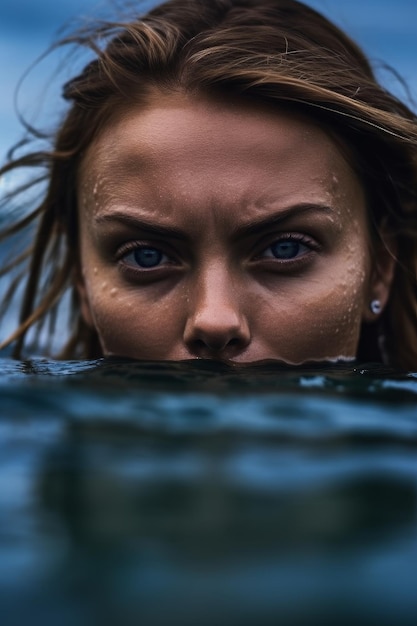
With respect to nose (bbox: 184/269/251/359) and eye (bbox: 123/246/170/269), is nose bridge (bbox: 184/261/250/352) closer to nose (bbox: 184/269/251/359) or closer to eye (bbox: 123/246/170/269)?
nose (bbox: 184/269/251/359)

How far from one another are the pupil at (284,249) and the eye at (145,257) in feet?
1.19

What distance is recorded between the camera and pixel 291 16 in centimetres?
325

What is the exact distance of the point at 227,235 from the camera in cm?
255

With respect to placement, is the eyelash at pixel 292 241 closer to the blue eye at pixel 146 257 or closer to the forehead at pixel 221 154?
the forehead at pixel 221 154

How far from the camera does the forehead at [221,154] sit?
2559 mm

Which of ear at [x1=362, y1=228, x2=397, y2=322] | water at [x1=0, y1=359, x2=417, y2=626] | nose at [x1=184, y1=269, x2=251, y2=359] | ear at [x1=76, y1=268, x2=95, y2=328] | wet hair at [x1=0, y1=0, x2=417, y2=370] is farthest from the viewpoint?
ear at [x1=76, y1=268, x2=95, y2=328]

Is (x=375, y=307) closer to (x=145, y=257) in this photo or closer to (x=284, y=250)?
(x=284, y=250)

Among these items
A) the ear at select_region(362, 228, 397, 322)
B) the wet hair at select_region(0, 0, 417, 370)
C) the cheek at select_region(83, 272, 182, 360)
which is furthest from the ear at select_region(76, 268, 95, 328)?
the ear at select_region(362, 228, 397, 322)

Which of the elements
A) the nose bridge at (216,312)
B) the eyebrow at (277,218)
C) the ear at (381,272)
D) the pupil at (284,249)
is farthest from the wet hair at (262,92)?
the nose bridge at (216,312)

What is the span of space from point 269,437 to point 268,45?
2.03 metres

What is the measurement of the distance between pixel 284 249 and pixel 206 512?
1.82m

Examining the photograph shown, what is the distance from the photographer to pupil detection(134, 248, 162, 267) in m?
2.74

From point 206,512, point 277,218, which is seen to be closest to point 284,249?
point 277,218

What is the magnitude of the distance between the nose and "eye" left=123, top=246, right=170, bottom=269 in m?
0.24
